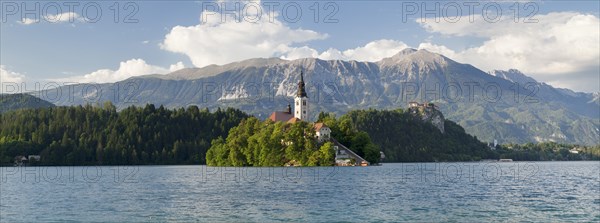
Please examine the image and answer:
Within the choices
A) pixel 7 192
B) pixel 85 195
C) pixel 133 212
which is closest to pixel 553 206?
pixel 133 212

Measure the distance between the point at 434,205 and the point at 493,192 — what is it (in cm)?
1899

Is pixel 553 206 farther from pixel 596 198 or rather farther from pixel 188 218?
pixel 188 218

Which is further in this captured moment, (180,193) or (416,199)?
(180,193)

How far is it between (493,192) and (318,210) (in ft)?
93.7

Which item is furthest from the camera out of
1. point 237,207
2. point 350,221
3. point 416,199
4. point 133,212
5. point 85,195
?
point 85,195

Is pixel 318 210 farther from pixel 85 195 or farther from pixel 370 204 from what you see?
pixel 85 195

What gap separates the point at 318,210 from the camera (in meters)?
52.4

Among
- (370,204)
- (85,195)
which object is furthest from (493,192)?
(85,195)

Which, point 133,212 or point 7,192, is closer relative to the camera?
point 133,212

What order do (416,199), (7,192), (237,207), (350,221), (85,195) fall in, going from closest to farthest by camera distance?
(350,221) → (237,207) → (416,199) → (85,195) → (7,192)

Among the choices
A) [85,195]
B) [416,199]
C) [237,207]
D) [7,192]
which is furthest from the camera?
[7,192]

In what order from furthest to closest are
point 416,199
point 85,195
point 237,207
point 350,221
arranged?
point 85,195 → point 416,199 → point 237,207 → point 350,221

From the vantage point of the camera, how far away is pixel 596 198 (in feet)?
211

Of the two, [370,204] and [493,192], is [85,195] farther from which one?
[493,192]
